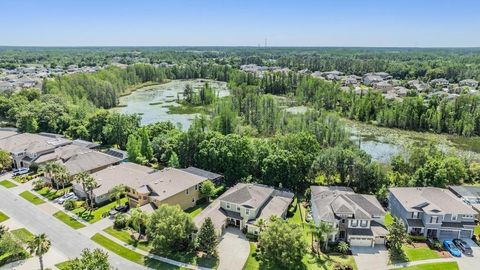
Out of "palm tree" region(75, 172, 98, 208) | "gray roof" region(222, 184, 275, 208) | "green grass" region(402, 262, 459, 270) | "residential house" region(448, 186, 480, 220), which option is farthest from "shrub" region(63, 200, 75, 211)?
"residential house" region(448, 186, 480, 220)

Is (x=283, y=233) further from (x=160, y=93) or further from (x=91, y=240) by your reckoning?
(x=160, y=93)

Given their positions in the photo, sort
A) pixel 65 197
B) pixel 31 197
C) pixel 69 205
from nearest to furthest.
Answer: pixel 69 205, pixel 65 197, pixel 31 197

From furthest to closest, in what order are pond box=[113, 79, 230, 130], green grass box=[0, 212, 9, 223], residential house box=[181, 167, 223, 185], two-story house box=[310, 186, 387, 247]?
pond box=[113, 79, 230, 130]
residential house box=[181, 167, 223, 185]
green grass box=[0, 212, 9, 223]
two-story house box=[310, 186, 387, 247]

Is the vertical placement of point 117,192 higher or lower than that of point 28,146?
lower

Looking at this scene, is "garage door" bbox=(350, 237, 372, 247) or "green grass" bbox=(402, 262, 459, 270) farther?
"garage door" bbox=(350, 237, 372, 247)

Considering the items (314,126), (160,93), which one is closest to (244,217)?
(314,126)

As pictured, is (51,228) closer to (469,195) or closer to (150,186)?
(150,186)

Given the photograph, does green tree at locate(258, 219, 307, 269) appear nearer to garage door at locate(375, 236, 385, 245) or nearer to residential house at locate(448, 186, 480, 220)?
garage door at locate(375, 236, 385, 245)

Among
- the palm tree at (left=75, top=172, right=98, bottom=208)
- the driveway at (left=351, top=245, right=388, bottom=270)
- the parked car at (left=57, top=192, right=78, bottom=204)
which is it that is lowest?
the driveway at (left=351, top=245, right=388, bottom=270)

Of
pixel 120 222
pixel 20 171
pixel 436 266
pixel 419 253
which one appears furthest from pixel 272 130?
pixel 436 266
